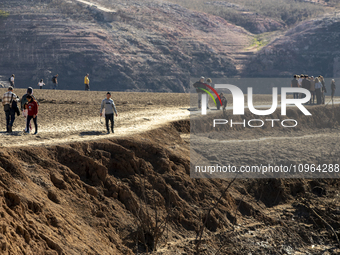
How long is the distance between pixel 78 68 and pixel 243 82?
1802 centimetres

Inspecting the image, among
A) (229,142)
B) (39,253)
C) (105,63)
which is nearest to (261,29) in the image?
(105,63)

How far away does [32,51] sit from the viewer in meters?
50.8

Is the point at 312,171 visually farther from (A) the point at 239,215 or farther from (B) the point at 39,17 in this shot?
(B) the point at 39,17

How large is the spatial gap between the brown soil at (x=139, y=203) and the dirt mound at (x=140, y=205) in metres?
0.03

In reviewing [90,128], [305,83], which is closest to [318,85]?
[305,83]

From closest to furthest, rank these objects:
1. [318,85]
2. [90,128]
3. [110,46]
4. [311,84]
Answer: [90,128]
[311,84]
[318,85]
[110,46]

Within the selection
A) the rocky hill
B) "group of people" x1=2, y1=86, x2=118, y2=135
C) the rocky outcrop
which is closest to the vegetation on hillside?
the rocky hill

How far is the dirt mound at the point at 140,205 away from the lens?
31.7 feet

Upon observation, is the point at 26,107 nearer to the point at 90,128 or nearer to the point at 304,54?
the point at 90,128

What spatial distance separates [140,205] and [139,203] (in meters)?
1.60

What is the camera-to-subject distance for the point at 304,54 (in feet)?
188

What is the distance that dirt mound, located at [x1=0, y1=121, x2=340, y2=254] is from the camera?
381 inches

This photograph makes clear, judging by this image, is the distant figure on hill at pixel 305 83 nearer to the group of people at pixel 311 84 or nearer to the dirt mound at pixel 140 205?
the group of people at pixel 311 84

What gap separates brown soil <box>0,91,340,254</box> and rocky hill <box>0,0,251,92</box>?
33139 millimetres
